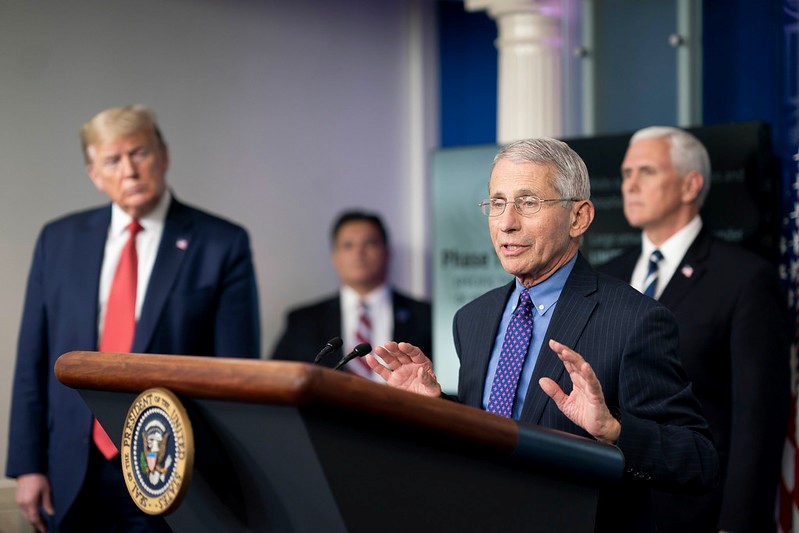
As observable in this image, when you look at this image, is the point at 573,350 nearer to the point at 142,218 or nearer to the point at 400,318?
the point at 142,218

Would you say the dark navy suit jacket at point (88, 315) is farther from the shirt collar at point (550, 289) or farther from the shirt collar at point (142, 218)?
the shirt collar at point (550, 289)

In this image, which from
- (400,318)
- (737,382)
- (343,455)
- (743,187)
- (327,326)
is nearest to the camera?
A: (343,455)

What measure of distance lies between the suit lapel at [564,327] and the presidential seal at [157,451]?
0.74 metres

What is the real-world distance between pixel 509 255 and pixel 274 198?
4.40 m

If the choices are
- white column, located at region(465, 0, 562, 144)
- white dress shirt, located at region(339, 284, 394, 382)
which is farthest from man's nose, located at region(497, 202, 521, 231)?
white dress shirt, located at region(339, 284, 394, 382)

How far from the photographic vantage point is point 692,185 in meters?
3.98

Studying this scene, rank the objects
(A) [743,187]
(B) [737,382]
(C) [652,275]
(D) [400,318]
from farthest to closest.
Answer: (D) [400,318] → (A) [743,187] → (C) [652,275] → (B) [737,382]

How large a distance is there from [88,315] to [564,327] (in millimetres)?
1997

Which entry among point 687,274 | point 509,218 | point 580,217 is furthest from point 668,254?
point 509,218

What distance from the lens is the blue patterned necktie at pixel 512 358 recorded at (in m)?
2.27

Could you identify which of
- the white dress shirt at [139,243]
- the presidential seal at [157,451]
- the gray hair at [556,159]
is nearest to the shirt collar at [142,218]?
the white dress shirt at [139,243]

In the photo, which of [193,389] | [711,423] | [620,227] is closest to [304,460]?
[193,389]

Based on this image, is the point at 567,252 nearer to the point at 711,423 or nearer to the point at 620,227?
the point at 711,423

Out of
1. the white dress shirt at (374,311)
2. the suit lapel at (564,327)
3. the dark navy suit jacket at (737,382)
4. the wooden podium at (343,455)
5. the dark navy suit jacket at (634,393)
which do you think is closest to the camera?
the wooden podium at (343,455)
